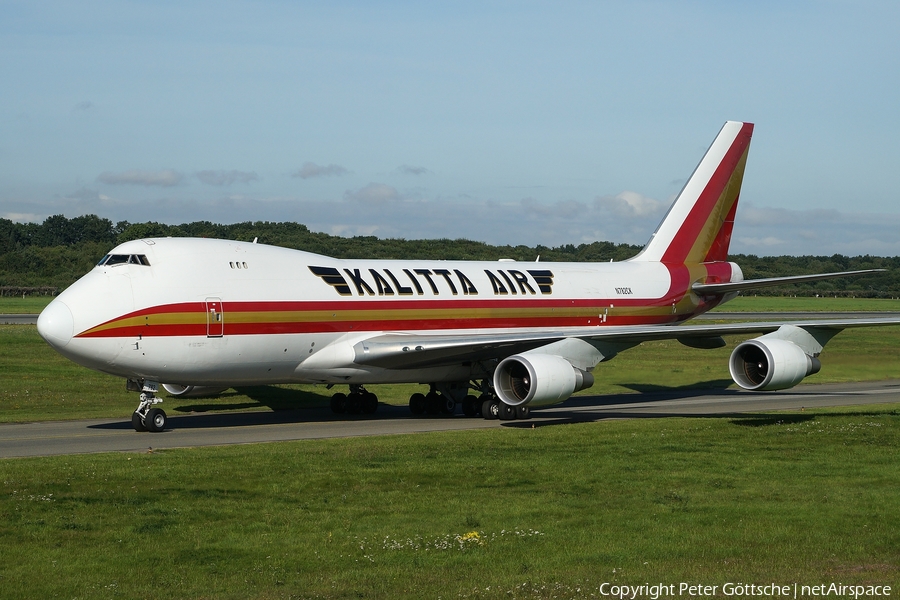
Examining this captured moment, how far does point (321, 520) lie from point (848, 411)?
19464 mm

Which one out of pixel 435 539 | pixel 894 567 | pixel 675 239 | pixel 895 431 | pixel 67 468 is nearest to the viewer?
pixel 894 567

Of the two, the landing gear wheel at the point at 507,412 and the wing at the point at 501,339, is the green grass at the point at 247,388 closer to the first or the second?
the wing at the point at 501,339

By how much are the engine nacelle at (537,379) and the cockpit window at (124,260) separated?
956cm

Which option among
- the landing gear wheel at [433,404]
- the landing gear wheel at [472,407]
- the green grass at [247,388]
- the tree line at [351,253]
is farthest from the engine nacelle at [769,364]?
the tree line at [351,253]

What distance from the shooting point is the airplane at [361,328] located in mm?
23688

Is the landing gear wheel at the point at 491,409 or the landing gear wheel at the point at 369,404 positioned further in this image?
the landing gear wheel at the point at 369,404

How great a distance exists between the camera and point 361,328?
1082 inches

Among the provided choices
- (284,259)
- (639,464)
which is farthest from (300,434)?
(639,464)

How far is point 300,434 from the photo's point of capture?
975 inches

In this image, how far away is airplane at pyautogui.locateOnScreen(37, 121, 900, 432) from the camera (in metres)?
23.7

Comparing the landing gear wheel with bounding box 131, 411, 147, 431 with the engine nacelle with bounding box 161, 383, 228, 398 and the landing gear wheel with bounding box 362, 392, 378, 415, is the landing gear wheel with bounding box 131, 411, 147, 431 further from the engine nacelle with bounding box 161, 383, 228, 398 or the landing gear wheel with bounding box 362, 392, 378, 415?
the landing gear wheel with bounding box 362, 392, 378, 415

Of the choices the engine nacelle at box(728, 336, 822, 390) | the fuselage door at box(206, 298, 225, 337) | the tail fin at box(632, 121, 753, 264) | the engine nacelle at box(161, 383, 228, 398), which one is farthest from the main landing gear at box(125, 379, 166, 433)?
the tail fin at box(632, 121, 753, 264)

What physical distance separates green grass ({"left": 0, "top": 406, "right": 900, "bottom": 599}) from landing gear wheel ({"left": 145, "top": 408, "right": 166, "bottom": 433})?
414cm

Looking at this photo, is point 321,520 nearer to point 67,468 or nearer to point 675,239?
point 67,468
